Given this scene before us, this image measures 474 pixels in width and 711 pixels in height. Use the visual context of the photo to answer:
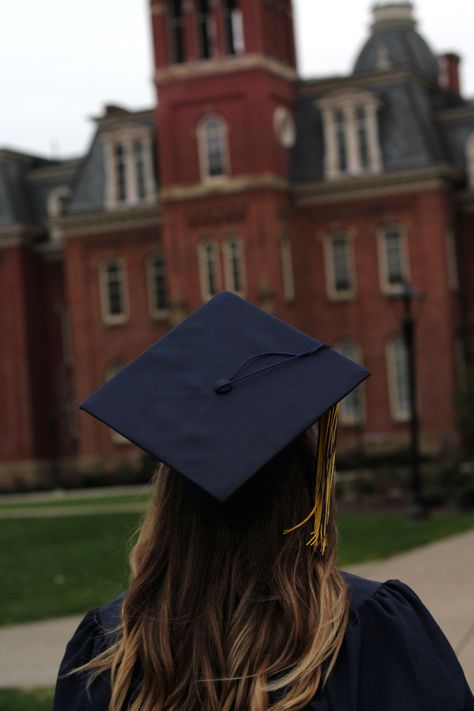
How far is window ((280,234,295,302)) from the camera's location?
39.6 meters

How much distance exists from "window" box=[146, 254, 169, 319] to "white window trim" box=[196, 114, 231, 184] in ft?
13.2

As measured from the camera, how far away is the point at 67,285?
43125 mm

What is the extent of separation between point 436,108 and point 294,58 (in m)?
4.63

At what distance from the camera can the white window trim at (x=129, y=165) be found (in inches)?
1640

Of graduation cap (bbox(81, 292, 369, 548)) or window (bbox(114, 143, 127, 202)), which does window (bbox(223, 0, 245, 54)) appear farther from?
graduation cap (bbox(81, 292, 369, 548))

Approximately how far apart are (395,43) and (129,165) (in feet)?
32.1

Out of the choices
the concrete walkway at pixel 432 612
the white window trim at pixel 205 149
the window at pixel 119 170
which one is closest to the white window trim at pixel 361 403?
the white window trim at pixel 205 149

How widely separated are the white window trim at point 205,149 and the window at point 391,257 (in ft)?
16.3

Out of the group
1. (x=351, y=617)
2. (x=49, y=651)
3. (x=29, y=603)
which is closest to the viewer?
(x=351, y=617)

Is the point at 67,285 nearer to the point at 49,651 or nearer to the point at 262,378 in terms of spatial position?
the point at 49,651

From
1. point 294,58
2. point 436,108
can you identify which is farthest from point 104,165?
point 436,108

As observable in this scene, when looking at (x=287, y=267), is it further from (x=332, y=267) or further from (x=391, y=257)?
(x=391, y=257)

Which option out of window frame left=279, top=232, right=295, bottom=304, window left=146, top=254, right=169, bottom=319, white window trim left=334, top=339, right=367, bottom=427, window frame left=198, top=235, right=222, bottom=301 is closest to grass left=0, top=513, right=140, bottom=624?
window frame left=198, top=235, right=222, bottom=301

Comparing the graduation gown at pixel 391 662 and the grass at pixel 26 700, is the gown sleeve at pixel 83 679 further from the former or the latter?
the grass at pixel 26 700
